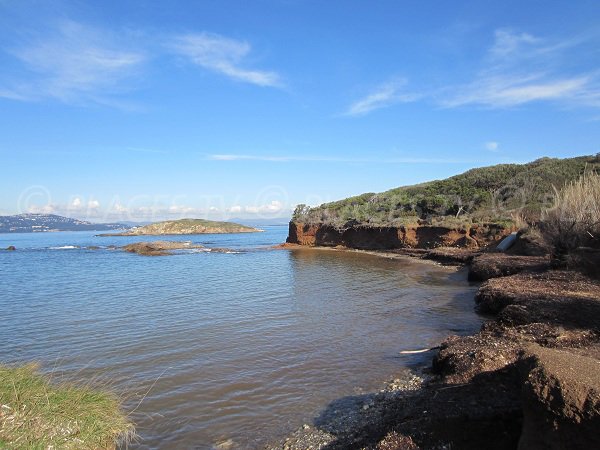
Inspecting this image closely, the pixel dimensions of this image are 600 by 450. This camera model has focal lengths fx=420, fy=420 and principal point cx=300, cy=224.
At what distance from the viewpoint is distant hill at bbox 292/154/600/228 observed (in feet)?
150

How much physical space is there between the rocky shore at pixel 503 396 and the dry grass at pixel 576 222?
17.0 ft

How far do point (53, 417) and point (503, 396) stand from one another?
5.47 m

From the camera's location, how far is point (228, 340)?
1190cm

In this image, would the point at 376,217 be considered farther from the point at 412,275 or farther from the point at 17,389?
the point at 17,389

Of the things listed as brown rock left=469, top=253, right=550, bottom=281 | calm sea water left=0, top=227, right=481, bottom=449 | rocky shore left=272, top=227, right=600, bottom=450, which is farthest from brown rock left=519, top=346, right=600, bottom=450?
brown rock left=469, top=253, right=550, bottom=281

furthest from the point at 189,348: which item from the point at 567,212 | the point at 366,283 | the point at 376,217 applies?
the point at 376,217

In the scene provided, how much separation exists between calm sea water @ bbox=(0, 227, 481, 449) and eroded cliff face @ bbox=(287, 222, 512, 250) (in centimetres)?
1549

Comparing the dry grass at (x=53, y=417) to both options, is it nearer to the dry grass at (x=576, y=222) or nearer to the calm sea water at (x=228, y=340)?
the calm sea water at (x=228, y=340)

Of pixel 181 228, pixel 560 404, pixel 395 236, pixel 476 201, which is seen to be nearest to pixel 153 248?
pixel 395 236

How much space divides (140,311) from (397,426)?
13282mm

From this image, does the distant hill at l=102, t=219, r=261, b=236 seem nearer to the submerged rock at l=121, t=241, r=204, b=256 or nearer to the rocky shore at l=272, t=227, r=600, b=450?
the submerged rock at l=121, t=241, r=204, b=256

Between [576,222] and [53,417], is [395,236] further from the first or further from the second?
[53,417]

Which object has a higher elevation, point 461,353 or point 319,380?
point 461,353

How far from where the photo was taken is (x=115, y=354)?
1066cm
